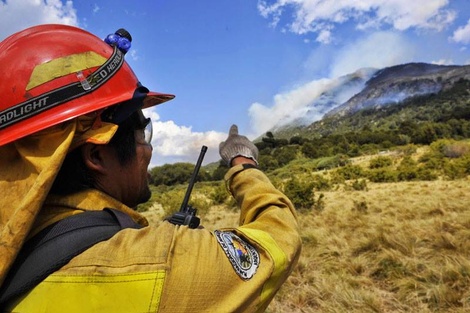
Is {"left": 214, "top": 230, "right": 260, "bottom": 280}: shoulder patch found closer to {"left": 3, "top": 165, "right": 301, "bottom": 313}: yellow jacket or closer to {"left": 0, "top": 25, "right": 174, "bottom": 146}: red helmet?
{"left": 3, "top": 165, "right": 301, "bottom": 313}: yellow jacket

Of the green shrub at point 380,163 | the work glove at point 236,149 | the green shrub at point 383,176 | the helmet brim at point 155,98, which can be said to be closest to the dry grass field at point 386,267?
the work glove at point 236,149

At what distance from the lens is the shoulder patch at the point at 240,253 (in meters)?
1.11

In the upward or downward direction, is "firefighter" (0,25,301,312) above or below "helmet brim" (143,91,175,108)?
below

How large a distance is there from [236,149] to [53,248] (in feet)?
3.35

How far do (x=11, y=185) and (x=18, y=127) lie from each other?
19 cm

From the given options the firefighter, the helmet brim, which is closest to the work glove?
the firefighter

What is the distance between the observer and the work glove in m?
1.87

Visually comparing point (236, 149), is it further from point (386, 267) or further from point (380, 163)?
point (380, 163)

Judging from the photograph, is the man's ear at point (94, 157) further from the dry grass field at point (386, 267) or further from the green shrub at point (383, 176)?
the green shrub at point (383, 176)

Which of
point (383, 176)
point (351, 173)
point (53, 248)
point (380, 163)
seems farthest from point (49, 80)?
point (380, 163)

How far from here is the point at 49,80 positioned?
128 cm

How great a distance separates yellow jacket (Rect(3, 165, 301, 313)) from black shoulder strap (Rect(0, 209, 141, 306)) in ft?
0.08

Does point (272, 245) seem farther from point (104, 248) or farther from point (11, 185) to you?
point (11, 185)

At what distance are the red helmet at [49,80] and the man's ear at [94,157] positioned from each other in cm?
14
